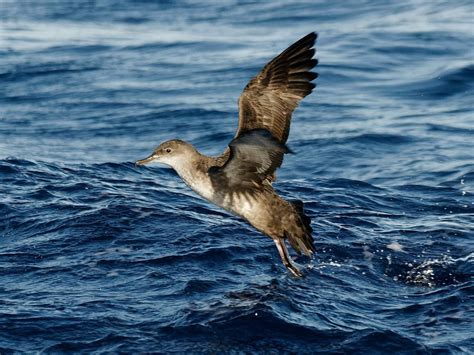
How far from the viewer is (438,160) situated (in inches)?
486

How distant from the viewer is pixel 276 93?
763 centimetres

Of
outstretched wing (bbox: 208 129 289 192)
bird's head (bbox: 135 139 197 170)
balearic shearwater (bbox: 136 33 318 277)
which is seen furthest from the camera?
bird's head (bbox: 135 139 197 170)

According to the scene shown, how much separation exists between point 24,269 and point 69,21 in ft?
48.4

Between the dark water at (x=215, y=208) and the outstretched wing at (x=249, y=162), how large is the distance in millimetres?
861

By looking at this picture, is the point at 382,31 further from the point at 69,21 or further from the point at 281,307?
the point at 281,307

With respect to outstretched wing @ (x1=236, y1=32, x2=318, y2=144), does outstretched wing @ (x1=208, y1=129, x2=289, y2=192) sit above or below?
below

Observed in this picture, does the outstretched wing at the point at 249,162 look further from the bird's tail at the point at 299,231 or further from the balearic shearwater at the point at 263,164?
the bird's tail at the point at 299,231

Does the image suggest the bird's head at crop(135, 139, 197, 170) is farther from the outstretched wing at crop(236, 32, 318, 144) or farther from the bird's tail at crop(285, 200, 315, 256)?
the bird's tail at crop(285, 200, 315, 256)

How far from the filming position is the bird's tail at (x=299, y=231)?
302 inches

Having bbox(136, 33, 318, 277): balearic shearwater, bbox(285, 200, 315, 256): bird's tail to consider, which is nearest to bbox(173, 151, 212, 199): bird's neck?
bbox(136, 33, 318, 277): balearic shearwater

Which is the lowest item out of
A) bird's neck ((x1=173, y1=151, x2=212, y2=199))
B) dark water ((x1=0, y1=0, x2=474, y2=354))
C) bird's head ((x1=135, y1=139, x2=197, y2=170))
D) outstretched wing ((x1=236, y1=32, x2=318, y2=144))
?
dark water ((x1=0, y1=0, x2=474, y2=354))

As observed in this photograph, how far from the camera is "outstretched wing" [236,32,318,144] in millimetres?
7520

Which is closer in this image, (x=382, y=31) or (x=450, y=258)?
(x=450, y=258)

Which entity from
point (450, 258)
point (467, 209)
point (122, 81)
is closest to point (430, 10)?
point (122, 81)
